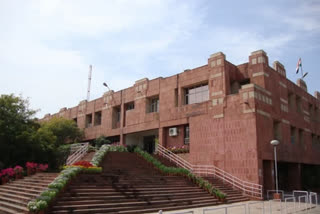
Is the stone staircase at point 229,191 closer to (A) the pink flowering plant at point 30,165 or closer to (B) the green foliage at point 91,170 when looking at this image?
(B) the green foliage at point 91,170

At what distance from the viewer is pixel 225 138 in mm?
20531

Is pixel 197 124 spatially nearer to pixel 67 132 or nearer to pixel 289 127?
pixel 289 127

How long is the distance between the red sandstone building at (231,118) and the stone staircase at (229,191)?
1075 millimetres

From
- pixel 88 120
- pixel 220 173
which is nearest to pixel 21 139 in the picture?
pixel 220 173

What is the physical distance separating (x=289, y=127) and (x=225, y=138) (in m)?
6.99

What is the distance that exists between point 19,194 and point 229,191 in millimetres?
11856

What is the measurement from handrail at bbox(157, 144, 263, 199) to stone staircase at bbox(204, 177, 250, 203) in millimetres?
381

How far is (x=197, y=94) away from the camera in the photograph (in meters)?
24.5

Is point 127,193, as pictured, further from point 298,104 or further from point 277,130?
point 298,104

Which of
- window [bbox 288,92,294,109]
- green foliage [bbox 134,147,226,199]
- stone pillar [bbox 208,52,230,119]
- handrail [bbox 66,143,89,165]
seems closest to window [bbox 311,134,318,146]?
window [bbox 288,92,294,109]

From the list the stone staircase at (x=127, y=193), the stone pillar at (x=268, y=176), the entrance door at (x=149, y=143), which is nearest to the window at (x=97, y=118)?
the entrance door at (x=149, y=143)

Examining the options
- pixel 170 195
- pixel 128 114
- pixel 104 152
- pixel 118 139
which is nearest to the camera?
pixel 170 195

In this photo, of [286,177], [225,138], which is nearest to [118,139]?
[225,138]

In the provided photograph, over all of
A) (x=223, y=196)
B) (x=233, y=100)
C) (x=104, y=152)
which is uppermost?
(x=233, y=100)
